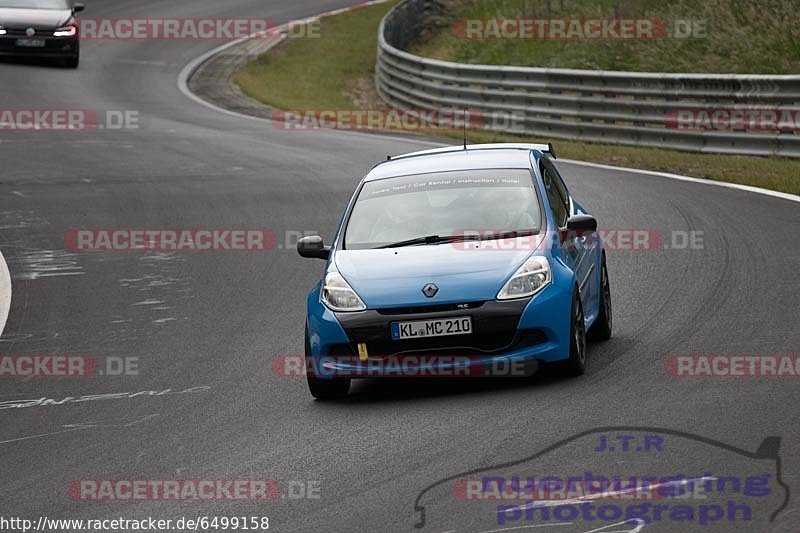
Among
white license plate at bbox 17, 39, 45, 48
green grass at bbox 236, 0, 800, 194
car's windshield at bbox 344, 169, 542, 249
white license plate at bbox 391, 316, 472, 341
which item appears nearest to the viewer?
white license plate at bbox 391, 316, 472, 341

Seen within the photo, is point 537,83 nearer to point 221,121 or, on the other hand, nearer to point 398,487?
point 221,121

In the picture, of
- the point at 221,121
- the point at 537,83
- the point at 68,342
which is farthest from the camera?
the point at 221,121

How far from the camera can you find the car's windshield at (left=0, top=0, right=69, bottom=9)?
33062 mm

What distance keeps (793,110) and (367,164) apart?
5840 mm

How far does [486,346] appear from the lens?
9086 millimetres

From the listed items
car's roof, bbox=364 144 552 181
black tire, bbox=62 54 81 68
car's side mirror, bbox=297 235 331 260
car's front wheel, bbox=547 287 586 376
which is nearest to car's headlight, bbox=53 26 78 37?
black tire, bbox=62 54 81 68

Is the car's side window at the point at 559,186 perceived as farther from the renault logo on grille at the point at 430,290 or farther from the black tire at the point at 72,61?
the black tire at the point at 72,61

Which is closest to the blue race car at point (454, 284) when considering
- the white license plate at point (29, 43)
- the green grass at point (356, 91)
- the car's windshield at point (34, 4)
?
the green grass at point (356, 91)

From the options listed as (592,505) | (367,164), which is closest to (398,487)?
(592,505)

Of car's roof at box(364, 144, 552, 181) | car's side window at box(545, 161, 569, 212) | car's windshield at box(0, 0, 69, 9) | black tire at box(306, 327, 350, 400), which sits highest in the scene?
car's roof at box(364, 144, 552, 181)

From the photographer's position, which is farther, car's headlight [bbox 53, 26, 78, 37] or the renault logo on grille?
car's headlight [bbox 53, 26, 78, 37]

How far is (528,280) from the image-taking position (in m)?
9.19

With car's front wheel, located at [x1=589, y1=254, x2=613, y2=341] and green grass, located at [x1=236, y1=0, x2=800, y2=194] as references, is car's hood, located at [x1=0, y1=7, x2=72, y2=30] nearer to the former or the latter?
green grass, located at [x1=236, y1=0, x2=800, y2=194]

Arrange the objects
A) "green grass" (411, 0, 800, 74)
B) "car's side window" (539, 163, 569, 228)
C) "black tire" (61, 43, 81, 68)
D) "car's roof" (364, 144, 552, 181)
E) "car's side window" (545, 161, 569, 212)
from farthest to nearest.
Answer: "black tire" (61, 43, 81, 68)
"green grass" (411, 0, 800, 74)
"car's side window" (545, 161, 569, 212)
"car's roof" (364, 144, 552, 181)
"car's side window" (539, 163, 569, 228)
